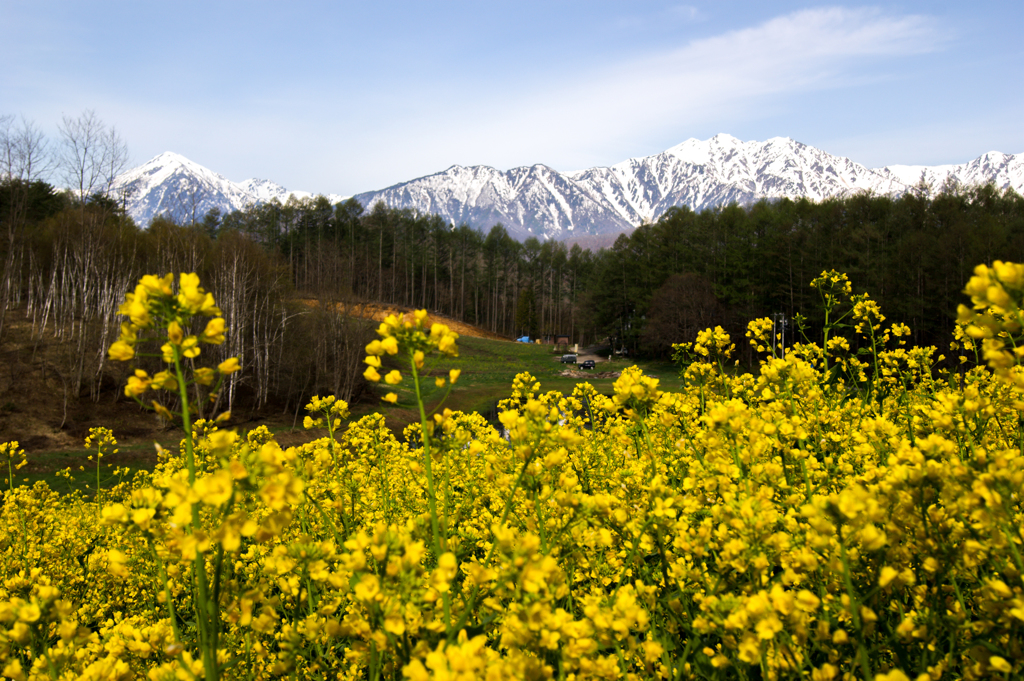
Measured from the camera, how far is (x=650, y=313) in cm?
4891

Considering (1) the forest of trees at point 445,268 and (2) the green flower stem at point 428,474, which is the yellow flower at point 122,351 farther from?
(1) the forest of trees at point 445,268

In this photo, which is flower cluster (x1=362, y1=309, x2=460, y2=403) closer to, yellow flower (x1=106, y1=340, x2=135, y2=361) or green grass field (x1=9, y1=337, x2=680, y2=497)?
green grass field (x1=9, y1=337, x2=680, y2=497)

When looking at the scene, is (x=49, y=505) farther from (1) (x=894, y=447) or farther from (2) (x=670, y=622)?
(1) (x=894, y=447)

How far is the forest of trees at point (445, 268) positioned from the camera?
77.3 ft

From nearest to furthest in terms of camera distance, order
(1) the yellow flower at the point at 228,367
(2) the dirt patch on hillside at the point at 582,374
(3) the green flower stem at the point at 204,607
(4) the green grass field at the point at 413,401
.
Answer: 1. (3) the green flower stem at the point at 204,607
2. (1) the yellow flower at the point at 228,367
3. (4) the green grass field at the point at 413,401
4. (2) the dirt patch on hillside at the point at 582,374

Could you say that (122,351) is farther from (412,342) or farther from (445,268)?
(445,268)

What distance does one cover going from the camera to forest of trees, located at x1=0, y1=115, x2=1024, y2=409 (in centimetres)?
2356

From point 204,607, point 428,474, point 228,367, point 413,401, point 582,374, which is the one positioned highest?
point 228,367

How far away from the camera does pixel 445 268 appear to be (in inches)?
2913

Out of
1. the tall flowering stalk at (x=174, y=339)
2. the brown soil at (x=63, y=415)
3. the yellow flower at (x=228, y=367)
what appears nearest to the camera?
the tall flowering stalk at (x=174, y=339)

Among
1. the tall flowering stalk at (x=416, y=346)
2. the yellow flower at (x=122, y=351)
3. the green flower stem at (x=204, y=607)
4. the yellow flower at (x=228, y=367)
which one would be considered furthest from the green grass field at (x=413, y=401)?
the yellow flower at (x=122, y=351)

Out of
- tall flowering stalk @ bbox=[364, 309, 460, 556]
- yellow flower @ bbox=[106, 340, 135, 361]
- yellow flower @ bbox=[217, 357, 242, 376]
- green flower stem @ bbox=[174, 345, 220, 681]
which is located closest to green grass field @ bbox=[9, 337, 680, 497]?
tall flowering stalk @ bbox=[364, 309, 460, 556]

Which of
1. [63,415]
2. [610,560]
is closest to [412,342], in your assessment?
[610,560]

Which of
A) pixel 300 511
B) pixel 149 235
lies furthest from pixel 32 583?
pixel 149 235
